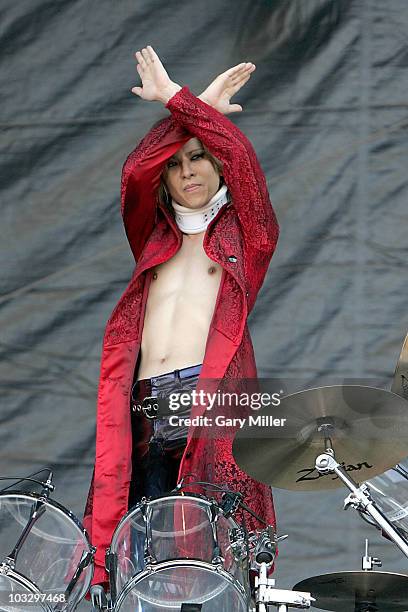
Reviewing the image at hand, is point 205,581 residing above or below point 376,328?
below

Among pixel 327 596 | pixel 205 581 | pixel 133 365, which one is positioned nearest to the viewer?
pixel 205 581

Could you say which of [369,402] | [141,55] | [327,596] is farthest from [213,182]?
[327,596]

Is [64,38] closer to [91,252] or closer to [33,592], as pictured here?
[91,252]

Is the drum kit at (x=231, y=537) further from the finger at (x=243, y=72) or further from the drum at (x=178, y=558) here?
the finger at (x=243, y=72)

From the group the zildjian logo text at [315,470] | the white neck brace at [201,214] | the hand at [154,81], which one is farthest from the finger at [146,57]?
the zildjian logo text at [315,470]

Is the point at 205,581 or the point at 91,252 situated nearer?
the point at 205,581

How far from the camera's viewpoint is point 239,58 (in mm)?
5141

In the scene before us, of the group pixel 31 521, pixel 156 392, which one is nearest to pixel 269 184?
pixel 156 392

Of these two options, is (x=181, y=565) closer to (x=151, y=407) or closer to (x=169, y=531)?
(x=169, y=531)

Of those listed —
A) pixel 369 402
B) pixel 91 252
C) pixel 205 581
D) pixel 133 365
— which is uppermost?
pixel 91 252

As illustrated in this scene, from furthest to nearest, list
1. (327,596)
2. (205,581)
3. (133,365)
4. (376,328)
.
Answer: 1. (376,328)
2. (133,365)
3. (327,596)
4. (205,581)

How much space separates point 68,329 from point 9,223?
1.32ft

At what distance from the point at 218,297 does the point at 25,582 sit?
3.11 feet
